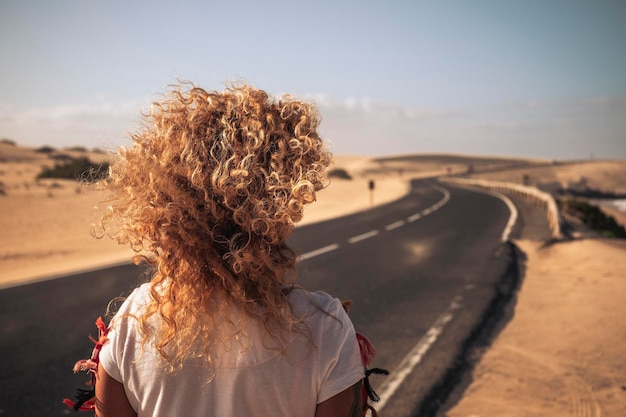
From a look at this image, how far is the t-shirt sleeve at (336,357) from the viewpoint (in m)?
1.63

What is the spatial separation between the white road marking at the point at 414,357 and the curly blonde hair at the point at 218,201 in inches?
129

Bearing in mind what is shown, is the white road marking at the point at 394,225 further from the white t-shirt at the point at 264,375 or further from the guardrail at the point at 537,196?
the white t-shirt at the point at 264,375

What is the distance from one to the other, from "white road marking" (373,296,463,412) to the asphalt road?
0.04 ft

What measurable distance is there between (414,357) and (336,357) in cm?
439

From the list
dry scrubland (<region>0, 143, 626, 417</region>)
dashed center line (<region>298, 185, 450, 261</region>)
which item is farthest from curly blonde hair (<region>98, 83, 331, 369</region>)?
dashed center line (<region>298, 185, 450, 261</region>)

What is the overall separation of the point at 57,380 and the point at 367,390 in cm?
471

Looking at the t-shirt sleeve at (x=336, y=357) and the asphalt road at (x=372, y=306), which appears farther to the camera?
the asphalt road at (x=372, y=306)

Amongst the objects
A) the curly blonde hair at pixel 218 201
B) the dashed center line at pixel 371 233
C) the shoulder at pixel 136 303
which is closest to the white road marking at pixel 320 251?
the dashed center line at pixel 371 233

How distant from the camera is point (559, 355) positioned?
5621 mm

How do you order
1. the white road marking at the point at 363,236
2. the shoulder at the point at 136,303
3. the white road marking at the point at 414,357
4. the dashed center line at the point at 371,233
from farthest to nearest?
the white road marking at the point at 363,236 < the dashed center line at the point at 371,233 < the white road marking at the point at 414,357 < the shoulder at the point at 136,303

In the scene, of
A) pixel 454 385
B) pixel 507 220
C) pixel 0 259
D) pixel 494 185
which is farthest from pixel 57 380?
pixel 494 185

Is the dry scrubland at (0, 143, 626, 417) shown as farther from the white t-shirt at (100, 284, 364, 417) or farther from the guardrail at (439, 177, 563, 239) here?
the guardrail at (439, 177, 563, 239)

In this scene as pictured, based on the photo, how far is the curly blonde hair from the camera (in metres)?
1.58

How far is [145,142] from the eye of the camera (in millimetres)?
1733
